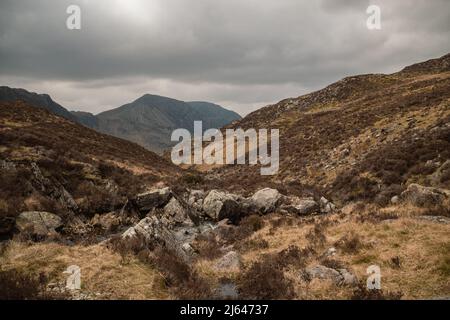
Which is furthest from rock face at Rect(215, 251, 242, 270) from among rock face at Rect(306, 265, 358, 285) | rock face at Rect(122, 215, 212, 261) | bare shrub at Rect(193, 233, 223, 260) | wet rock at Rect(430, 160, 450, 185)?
wet rock at Rect(430, 160, 450, 185)

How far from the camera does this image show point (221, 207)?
2967cm

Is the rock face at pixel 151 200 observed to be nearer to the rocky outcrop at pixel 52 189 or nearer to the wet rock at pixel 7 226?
the rocky outcrop at pixel 52 189

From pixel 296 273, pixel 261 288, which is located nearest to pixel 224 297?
pixel 261 288

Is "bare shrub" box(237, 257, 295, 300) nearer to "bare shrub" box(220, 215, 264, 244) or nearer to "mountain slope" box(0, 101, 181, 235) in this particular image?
"bare shrub" box(220, 215, 264, 244)

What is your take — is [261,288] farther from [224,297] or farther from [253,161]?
[253,161]

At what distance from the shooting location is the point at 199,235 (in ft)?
80.8

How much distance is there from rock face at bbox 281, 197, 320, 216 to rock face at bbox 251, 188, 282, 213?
992 mm

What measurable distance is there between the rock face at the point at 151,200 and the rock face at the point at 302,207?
374 inches

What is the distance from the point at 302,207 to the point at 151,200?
11956 millimetres

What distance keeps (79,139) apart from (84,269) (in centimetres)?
4044

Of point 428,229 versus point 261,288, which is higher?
point 428,229

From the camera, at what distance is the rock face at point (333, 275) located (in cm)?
1318

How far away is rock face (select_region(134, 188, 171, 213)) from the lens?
98.2 feet

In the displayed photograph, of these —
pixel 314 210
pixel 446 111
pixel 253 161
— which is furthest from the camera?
pixel 253 161
